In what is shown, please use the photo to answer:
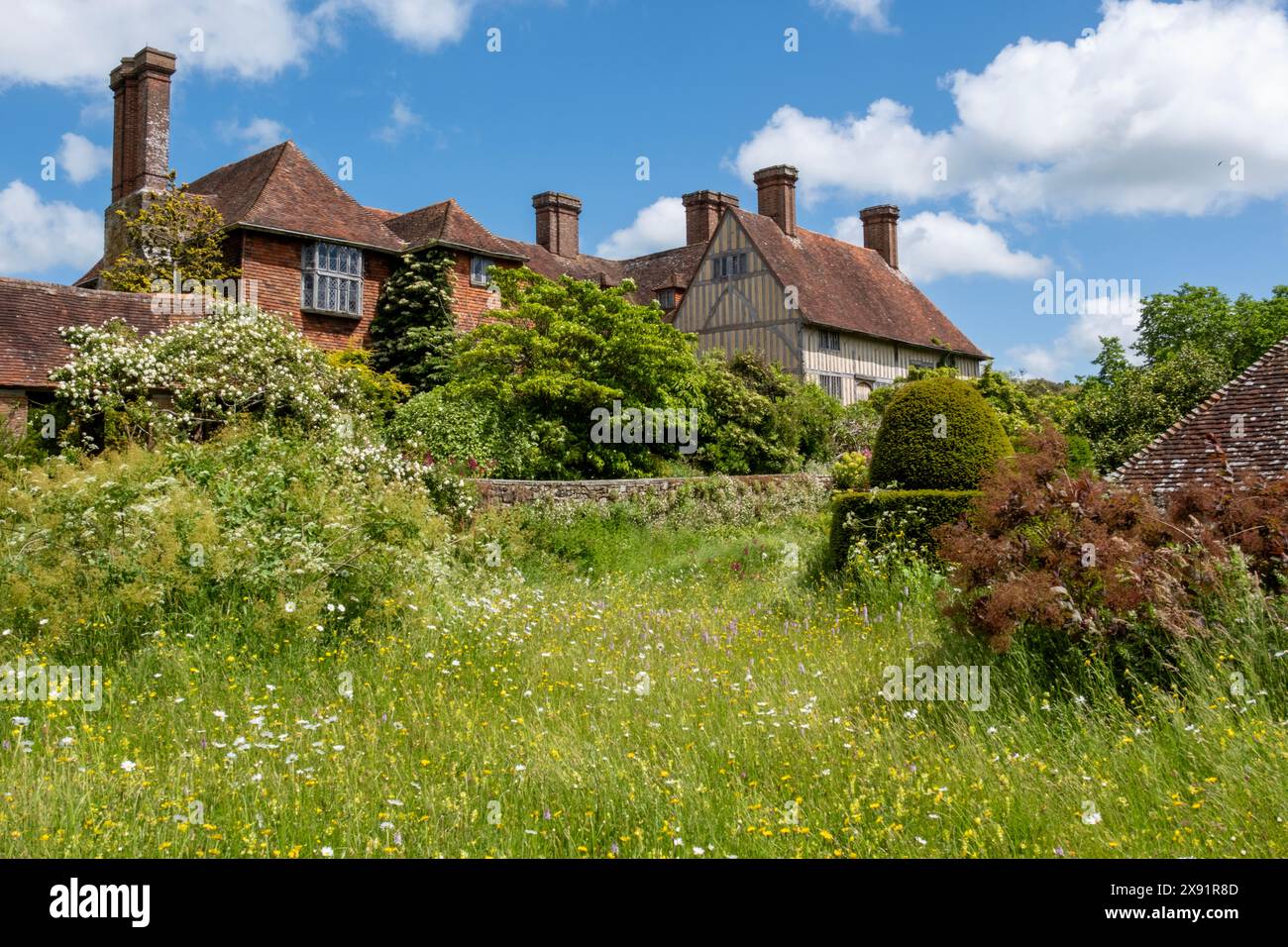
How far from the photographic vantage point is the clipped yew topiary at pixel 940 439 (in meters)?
11.4

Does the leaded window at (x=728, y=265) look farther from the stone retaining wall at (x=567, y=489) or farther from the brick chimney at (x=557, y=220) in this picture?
the stone retaining wall at (x=567, y=489)

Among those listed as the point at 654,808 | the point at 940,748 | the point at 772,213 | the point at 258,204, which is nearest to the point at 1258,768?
the point at 940,748

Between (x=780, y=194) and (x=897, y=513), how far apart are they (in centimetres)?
2624

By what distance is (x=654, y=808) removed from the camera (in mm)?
4371

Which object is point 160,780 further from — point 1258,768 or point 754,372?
point 754,372

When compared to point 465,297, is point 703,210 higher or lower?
higher

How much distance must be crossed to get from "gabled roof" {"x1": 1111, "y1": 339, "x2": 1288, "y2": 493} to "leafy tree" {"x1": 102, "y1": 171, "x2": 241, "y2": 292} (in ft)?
66.6

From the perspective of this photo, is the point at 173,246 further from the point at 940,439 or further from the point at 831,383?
the point at 940,439

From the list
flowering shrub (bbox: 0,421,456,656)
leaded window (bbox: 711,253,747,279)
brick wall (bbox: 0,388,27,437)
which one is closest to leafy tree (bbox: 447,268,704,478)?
flowering shrub (bbox: 0,421,456,656)

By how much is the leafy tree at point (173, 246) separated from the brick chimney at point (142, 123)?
87cm

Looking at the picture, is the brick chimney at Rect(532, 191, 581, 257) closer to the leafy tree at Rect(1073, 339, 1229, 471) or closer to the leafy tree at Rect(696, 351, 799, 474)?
the leafy tree at Rect(696, 351, 799, 474)

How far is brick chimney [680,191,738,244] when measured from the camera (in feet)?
125

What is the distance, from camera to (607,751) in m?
5.14

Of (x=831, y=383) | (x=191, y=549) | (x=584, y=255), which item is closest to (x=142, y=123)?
(x=584, y=255)
